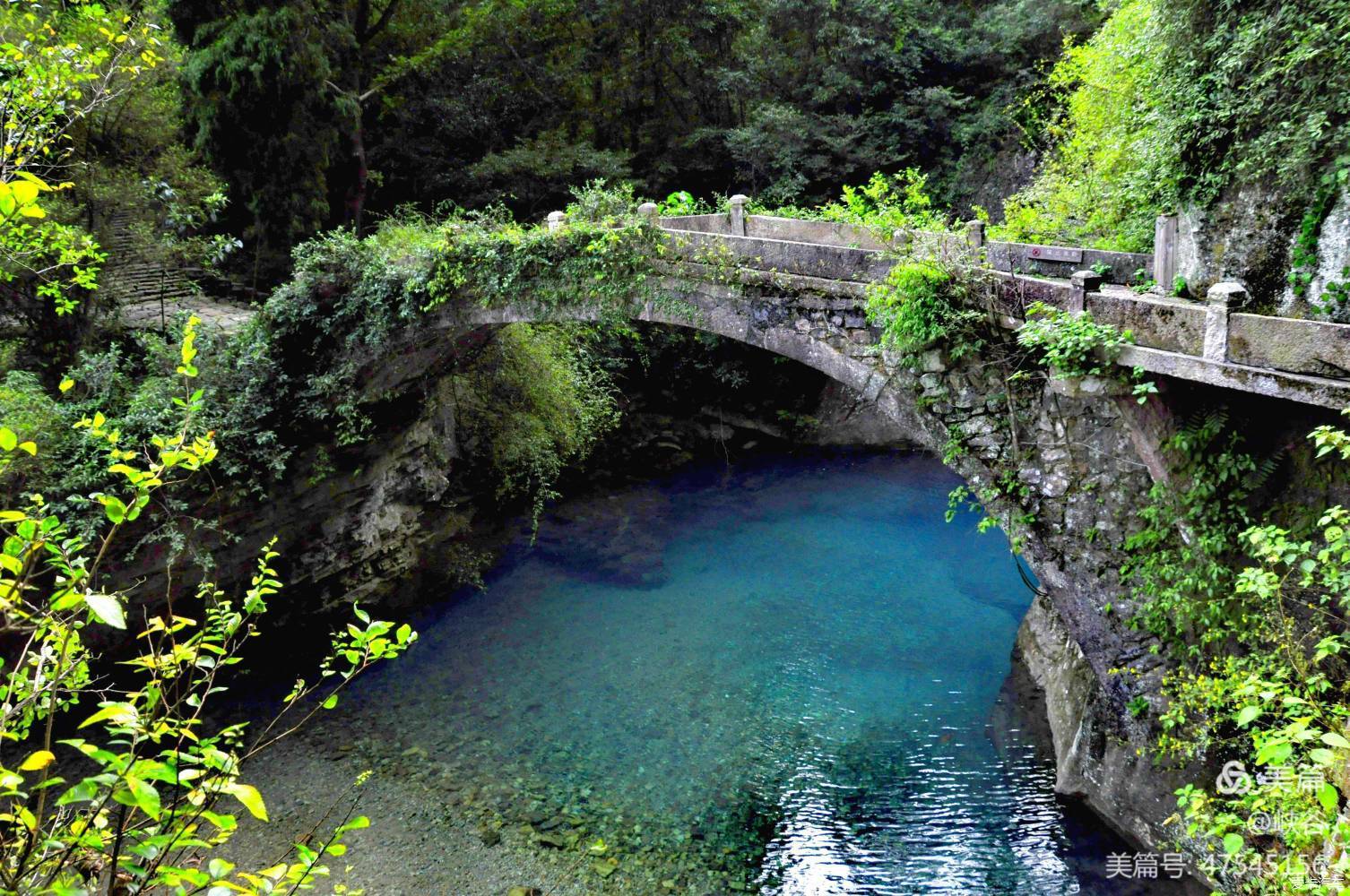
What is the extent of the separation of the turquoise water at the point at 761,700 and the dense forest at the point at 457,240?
158 centimetres

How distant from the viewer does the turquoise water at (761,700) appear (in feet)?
23.1

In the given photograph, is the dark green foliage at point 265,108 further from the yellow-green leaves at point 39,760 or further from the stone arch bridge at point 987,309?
the yellow-green leaves at point 39,760

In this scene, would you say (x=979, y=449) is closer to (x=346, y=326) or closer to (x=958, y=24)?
(x=346, y=326)

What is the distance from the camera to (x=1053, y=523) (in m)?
6.34

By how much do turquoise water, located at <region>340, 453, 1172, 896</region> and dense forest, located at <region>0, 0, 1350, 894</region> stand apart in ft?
5.17

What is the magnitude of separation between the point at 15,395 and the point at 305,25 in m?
6.91

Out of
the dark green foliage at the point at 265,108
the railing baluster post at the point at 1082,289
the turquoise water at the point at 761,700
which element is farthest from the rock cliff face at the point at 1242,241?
the dark green foliage at the point at 265,108

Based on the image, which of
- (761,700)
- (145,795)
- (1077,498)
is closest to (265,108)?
(761,700)

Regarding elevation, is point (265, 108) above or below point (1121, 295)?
above

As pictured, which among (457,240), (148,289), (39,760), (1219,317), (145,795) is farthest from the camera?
(148,289)

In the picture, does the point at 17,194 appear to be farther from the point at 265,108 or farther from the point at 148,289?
the point at 265,108

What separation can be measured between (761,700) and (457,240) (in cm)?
623

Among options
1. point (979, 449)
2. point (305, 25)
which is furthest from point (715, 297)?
point (305, 25)

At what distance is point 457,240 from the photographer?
9742 mm
